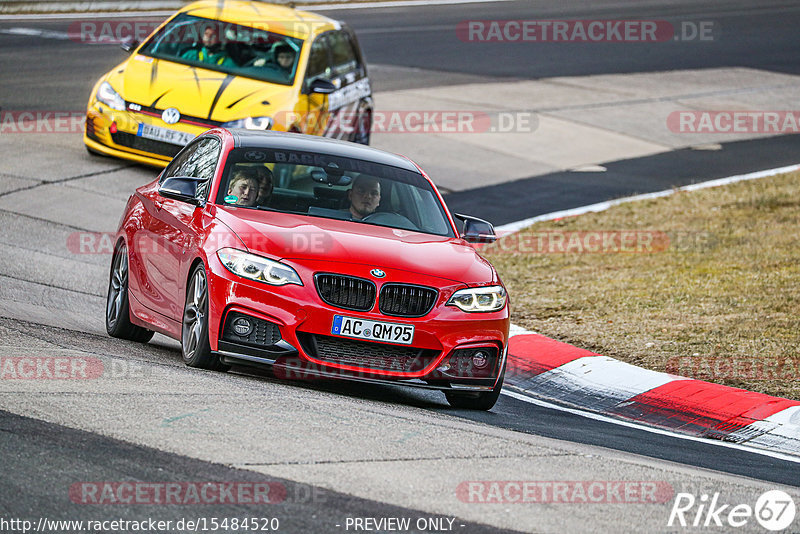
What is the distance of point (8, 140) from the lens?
634 inches

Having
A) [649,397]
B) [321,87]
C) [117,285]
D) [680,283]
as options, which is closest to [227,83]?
[321,87]

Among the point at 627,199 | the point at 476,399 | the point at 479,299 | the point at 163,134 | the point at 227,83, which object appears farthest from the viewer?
the point at 627,199

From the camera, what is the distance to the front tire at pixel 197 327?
754 cm

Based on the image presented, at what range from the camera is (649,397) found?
30.3 feet

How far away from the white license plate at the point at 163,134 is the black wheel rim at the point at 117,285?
17.6 ft

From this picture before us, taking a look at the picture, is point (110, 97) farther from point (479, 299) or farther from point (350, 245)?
point (479, 299)

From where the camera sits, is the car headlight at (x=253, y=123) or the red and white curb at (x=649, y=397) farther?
the car headlight at (x=253, y=123)

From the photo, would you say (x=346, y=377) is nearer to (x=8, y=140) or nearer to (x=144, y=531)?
(x=144, y=531)

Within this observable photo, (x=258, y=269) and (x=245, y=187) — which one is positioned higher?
(x=245, y=187)

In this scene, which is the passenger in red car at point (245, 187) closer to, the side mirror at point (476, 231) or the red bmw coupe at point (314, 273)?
the red bmw coupe at point (314, 273)

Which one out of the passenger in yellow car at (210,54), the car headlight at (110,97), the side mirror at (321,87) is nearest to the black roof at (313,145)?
the car headlight at (110,97)

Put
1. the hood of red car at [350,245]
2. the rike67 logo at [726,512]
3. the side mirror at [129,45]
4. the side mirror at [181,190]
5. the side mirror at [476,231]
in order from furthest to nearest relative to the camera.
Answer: the side mirror at [129,45] → the side mirror at [476,231] → the side mirror at [181,190] → the hood of red car at [350,245] → the rike67 logo at [726,512]

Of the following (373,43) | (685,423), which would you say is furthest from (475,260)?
(373,43)

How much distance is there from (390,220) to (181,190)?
1.41 meters
